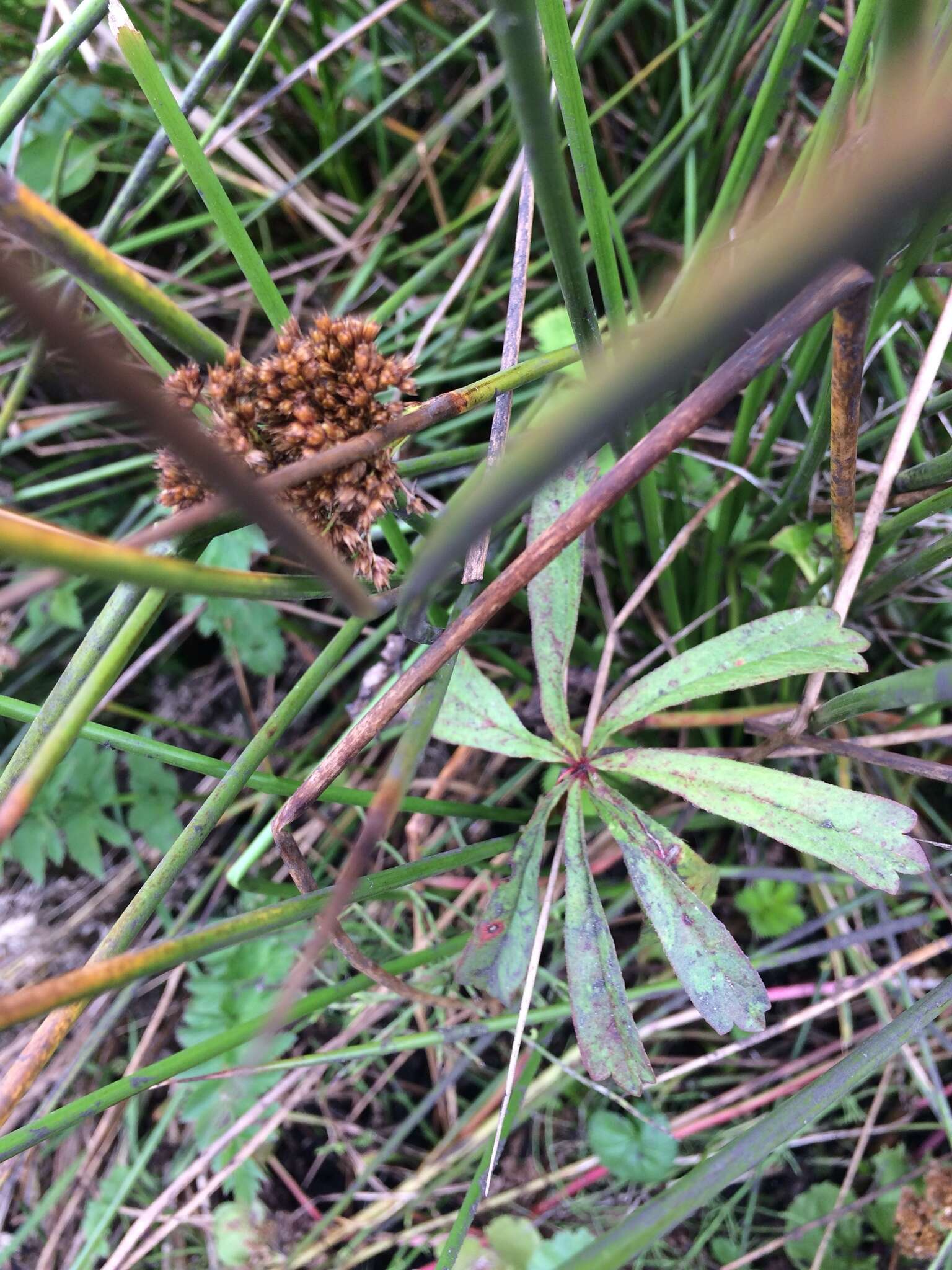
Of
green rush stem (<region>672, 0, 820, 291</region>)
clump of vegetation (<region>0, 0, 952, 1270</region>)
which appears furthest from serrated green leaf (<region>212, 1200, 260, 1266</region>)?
green rush stem (<region>672, 0, 820, 291</region>)

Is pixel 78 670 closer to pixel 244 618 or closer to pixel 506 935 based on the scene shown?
pixel 506 935

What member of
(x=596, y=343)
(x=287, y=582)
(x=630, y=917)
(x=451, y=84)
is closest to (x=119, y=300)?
(x=287, y=582)

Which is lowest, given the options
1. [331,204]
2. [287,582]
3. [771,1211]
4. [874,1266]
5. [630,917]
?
[874,1266]

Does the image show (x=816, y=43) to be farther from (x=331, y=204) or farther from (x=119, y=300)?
(x=119, y=300)

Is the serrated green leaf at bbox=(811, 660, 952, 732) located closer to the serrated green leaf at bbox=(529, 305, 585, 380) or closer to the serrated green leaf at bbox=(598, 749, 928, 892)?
the serrated green leaf at bbox=(598, 749, 928, 892)

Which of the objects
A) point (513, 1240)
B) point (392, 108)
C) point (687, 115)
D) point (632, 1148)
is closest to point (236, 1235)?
point (513, 1240)

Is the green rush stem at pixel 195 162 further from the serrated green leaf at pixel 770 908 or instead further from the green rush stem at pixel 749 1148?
the serrated green leaf at pixel 770 908
